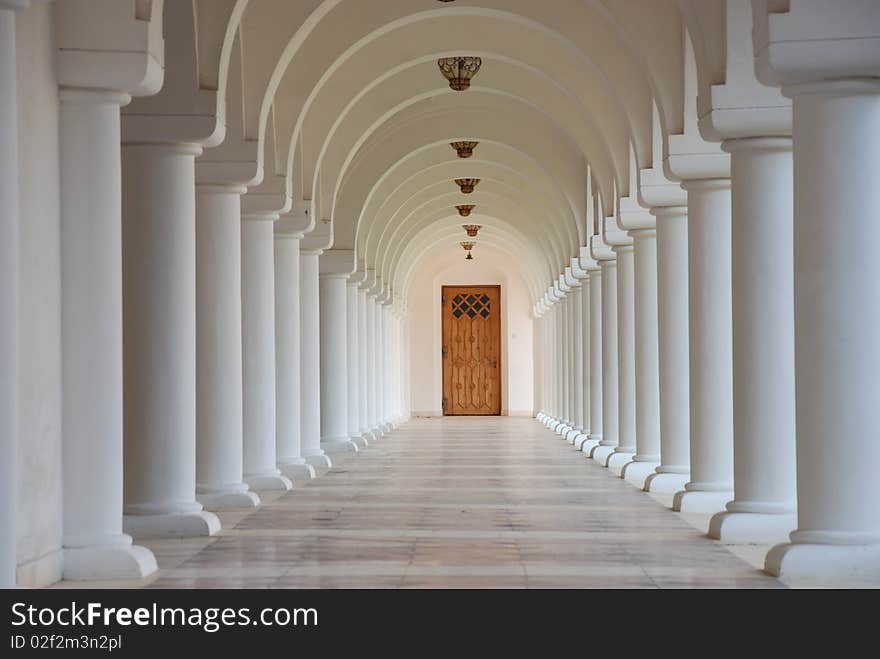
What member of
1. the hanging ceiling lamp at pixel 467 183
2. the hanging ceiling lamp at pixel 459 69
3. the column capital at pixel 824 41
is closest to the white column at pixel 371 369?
the hanging ceiling lamp at pixel 467 183

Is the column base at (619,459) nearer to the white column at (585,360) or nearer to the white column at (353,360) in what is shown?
the white column at (585,360)

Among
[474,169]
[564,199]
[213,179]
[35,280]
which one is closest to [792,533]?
[35,280]

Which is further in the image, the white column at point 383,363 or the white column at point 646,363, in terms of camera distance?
the white column at point 383,363

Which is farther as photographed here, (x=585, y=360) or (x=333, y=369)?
(x=585, y=360)

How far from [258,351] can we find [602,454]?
302 inches

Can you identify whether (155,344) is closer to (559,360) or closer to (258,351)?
(258,351)

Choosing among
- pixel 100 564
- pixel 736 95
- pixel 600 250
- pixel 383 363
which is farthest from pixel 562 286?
pixel 100 564

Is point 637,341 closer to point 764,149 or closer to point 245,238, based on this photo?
point 245,238

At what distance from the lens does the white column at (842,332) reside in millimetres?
8953

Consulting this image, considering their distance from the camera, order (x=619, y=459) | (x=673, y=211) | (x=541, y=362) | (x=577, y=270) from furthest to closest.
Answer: (x=541, y=362)
(x=577, y=270)
(x=619, y=459)
(x=673, y=211)

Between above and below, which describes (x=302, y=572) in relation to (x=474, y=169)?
below

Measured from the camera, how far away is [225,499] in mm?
14375

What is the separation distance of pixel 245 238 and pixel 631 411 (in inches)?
275
